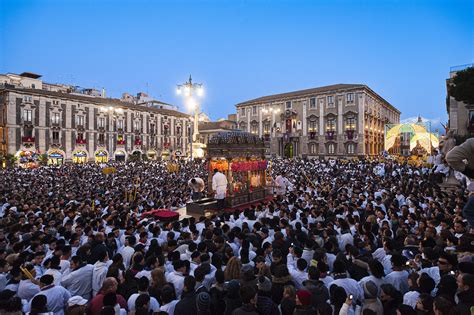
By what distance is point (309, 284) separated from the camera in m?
4.06

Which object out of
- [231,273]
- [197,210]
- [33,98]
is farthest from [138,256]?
[33,98]

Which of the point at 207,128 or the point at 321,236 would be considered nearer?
the point at 321,236

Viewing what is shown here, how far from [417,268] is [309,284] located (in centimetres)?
212

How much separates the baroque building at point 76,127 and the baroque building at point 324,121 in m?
18.4

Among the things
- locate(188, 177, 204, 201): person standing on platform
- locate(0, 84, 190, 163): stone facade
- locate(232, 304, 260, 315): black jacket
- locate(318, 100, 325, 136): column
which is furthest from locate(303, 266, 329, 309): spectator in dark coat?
locate(318, 100, 325, 136): column

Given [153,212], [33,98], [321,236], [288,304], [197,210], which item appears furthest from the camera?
[33,98]

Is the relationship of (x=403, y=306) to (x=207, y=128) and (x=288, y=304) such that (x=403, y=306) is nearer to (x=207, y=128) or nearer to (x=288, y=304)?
(x=288, y=304)

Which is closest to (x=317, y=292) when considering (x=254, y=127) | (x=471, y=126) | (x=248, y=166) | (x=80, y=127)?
(x=248, y=166)

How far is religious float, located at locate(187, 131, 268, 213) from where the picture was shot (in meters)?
14.1

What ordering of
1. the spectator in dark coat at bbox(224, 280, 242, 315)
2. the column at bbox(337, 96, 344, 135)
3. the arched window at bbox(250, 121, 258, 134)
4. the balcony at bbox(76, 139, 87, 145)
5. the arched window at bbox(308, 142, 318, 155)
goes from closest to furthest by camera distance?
the spectator in dark coat at bbox(224, 280, 242, 315) < the balcony at bbox(76, 139, 87, 145) < the column at bbox(337, 96, 344, 135) < the arched window at bbox(308, 142, 318, 155) < the arched window at bbox(250, 121, 258, 134)

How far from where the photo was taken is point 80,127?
4441cm

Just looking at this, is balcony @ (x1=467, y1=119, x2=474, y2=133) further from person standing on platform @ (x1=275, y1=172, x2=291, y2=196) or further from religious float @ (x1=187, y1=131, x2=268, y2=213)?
religious float @ (x1=187, y1=131, x2=268, y2=213)

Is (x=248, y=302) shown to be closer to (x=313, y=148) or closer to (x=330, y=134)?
(x=330, y=134)

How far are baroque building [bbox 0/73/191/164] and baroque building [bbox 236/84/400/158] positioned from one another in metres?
18.4
